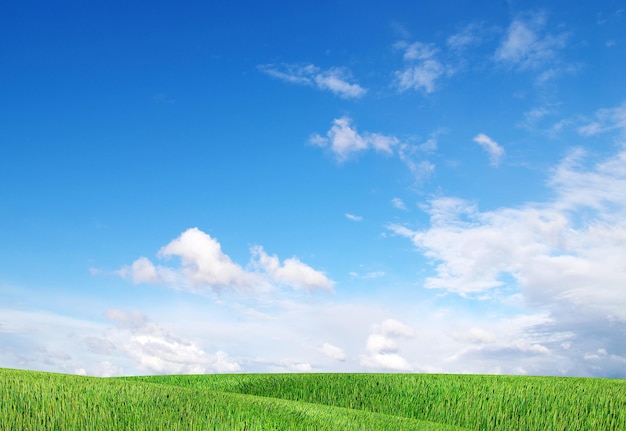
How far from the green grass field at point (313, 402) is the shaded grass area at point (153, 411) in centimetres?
1

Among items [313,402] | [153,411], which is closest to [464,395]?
[313,402]

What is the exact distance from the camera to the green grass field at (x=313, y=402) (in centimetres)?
825

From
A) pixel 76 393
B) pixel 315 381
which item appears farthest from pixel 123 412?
pixel 315 381

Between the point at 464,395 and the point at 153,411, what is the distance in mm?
6731

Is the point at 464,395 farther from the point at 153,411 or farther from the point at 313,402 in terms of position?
the point at 153,411

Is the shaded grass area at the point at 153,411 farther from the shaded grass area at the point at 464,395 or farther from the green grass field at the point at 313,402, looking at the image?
the shaded grass area at the point at 464,395

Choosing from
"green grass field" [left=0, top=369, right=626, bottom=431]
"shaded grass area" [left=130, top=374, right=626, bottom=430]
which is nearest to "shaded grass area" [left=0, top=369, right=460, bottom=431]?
"green grass field" [left=0, top=369, right=626, bottom=431]

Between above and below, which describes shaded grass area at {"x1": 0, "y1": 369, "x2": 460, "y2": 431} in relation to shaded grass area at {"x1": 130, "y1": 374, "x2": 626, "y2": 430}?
below

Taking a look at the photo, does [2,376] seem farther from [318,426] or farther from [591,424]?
[591,424]

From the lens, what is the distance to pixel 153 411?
8430mm

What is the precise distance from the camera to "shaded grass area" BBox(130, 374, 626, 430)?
11.7 m

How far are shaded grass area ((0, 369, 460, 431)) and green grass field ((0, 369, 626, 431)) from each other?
0.6 inches

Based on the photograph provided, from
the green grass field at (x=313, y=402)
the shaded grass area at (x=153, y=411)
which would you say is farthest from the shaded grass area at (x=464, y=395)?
the shaded grass area at (x=153, y=411)

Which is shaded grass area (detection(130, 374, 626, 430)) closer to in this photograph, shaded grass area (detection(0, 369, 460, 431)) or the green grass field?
the green grass field
